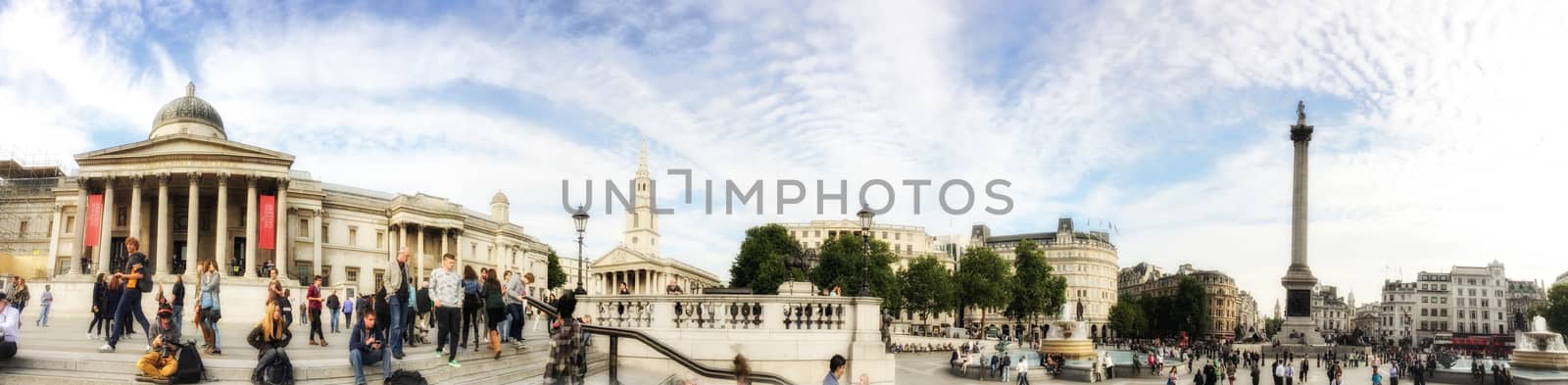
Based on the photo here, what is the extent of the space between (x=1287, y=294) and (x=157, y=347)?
77483 mm

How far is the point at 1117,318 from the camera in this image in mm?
119000

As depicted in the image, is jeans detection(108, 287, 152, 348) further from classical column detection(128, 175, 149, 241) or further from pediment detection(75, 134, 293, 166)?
classical column detection(128, 175, 149, 241)

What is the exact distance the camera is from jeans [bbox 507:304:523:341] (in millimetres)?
17922

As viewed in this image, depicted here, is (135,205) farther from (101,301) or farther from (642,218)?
(642,218)

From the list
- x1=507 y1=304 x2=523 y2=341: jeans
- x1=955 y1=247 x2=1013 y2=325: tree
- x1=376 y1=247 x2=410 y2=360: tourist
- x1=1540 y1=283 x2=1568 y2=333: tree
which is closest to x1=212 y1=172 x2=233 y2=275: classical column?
x1=507 y1=304 x2=523 y2=341: jeans

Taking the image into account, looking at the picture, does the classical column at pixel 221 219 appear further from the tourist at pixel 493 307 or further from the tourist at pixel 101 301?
the tourist at pixel 493 307

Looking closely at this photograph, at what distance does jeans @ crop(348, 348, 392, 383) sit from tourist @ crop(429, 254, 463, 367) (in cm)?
143

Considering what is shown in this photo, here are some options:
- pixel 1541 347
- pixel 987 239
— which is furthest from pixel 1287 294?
pixel 987 239

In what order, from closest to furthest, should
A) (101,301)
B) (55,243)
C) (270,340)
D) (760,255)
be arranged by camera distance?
(270,340), (101,301), (55,243), (760,255)

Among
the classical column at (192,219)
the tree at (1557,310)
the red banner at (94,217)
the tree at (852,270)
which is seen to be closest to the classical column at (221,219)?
the classical column at (192,219)

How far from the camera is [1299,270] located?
72.2 m

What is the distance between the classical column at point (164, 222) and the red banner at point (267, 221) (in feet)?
14.0

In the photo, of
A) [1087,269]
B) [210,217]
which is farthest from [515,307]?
[1087,269]

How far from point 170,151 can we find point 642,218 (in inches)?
3536
